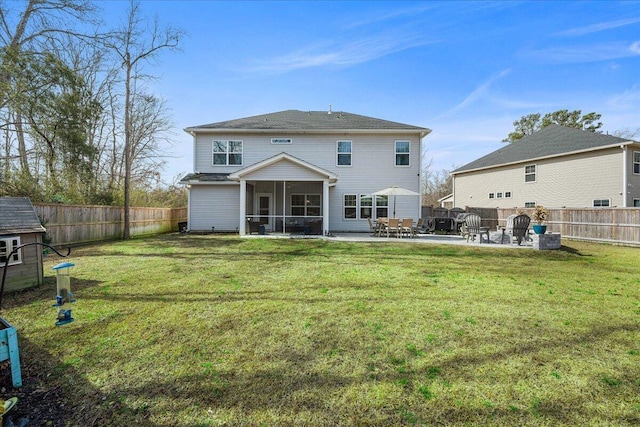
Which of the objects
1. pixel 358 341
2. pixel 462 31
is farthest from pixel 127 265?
pixel 462 31

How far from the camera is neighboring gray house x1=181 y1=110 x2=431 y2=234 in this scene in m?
15.3

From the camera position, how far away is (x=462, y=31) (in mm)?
12211

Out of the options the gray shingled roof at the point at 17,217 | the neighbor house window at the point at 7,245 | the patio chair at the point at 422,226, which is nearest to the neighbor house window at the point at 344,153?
the patio chair at the point at 422,226

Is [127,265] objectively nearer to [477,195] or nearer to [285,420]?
[285,420]

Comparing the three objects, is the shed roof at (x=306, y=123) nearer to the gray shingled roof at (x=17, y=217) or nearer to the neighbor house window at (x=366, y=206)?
the neighbor house window at (x=366, y=206)

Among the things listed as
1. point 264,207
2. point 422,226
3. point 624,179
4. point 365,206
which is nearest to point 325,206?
point 365,206

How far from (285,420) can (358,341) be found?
1393 millimetres


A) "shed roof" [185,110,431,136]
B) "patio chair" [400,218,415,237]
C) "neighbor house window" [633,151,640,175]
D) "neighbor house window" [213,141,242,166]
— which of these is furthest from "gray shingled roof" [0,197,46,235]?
"neighbor house window" [633,151,640,175]

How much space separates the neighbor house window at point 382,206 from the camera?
15.9 meters

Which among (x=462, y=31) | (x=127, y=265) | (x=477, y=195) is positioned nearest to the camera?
(x=127, y=265)

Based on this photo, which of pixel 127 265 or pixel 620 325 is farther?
pixel 127 265

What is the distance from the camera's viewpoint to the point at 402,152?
15758mm

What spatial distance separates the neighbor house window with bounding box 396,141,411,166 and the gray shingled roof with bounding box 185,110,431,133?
88cm

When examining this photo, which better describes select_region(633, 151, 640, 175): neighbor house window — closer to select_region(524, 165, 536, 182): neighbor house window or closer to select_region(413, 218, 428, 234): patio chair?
select_region(524, 165, 536, 182): neighbor house window
